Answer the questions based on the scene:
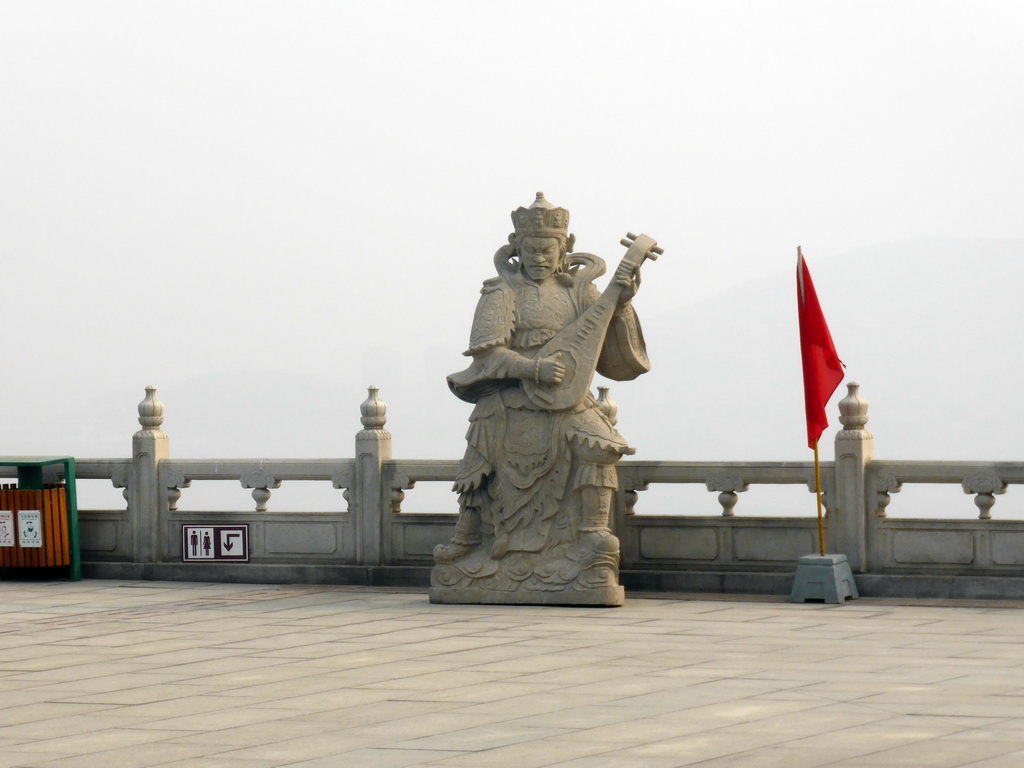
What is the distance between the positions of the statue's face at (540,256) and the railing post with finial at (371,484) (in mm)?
1755

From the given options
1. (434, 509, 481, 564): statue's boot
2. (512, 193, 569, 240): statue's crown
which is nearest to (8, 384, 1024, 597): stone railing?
(434, 509, 481, 564): statue's boot

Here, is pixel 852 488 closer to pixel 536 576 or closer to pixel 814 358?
pixel 814 358

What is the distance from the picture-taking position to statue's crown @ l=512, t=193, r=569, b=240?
10586 millimetres

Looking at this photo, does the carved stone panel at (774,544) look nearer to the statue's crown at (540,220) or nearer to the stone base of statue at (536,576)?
the stone base of statue at (536,576)

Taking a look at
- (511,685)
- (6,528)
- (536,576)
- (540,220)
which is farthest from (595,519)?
(6,528)

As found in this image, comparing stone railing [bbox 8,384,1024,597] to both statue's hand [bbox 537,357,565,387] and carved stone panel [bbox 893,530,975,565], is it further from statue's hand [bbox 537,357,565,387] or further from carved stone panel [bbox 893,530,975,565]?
statue's hand [bbox 537,357,565,387]

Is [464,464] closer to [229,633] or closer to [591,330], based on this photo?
[591,330]

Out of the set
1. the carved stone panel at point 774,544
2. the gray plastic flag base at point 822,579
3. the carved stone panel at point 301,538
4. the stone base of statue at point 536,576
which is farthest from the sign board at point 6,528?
the gray plastic flag base at point 822,579

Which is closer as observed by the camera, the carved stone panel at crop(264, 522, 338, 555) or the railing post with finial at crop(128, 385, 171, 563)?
the carved stone panel at crop(264, 522, 338, 555)

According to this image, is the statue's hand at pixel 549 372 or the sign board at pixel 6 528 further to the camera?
the sign board at pixel 6 528

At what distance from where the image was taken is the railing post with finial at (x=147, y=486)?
12484 mm

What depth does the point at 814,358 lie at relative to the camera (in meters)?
10.6

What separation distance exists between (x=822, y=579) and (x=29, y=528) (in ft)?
18.7

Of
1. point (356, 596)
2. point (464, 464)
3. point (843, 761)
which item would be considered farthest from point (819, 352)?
point (843, 761)
